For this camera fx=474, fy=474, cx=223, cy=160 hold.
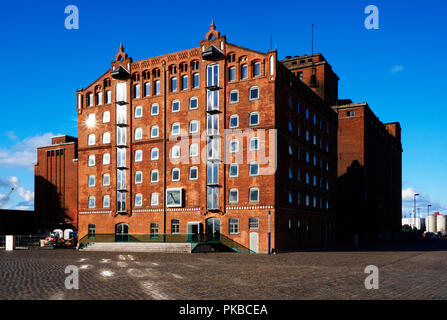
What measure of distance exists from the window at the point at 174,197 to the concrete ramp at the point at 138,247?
612cm

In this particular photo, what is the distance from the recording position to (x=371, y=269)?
79.5 feet

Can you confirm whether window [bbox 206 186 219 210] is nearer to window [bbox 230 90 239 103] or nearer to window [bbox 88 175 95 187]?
window [bbox 230 90 239 103]

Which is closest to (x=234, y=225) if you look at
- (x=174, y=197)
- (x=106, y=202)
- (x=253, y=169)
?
(x=253, y=169)

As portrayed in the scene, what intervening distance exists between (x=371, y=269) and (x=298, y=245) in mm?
26550

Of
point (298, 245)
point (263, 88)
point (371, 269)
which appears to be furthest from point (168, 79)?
point (371, 269)

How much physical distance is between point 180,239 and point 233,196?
7146mm

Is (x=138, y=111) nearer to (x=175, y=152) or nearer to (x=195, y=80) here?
(x=175, y=152)

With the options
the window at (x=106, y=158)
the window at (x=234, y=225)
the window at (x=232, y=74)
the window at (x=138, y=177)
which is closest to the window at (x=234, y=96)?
the window at (x=232, y=74)

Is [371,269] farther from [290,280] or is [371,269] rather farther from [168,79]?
[168,79]

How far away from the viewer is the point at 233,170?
156 feet

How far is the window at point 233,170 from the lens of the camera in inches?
1865

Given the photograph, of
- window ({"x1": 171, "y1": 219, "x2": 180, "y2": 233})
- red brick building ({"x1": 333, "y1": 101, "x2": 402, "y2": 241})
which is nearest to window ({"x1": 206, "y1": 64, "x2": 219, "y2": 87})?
window ({"x1": 171, "y1": 219, "x2": 180, "y2": 233})

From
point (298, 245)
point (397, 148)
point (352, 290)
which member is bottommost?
point (298, 245)

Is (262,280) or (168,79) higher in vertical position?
(168,79)
